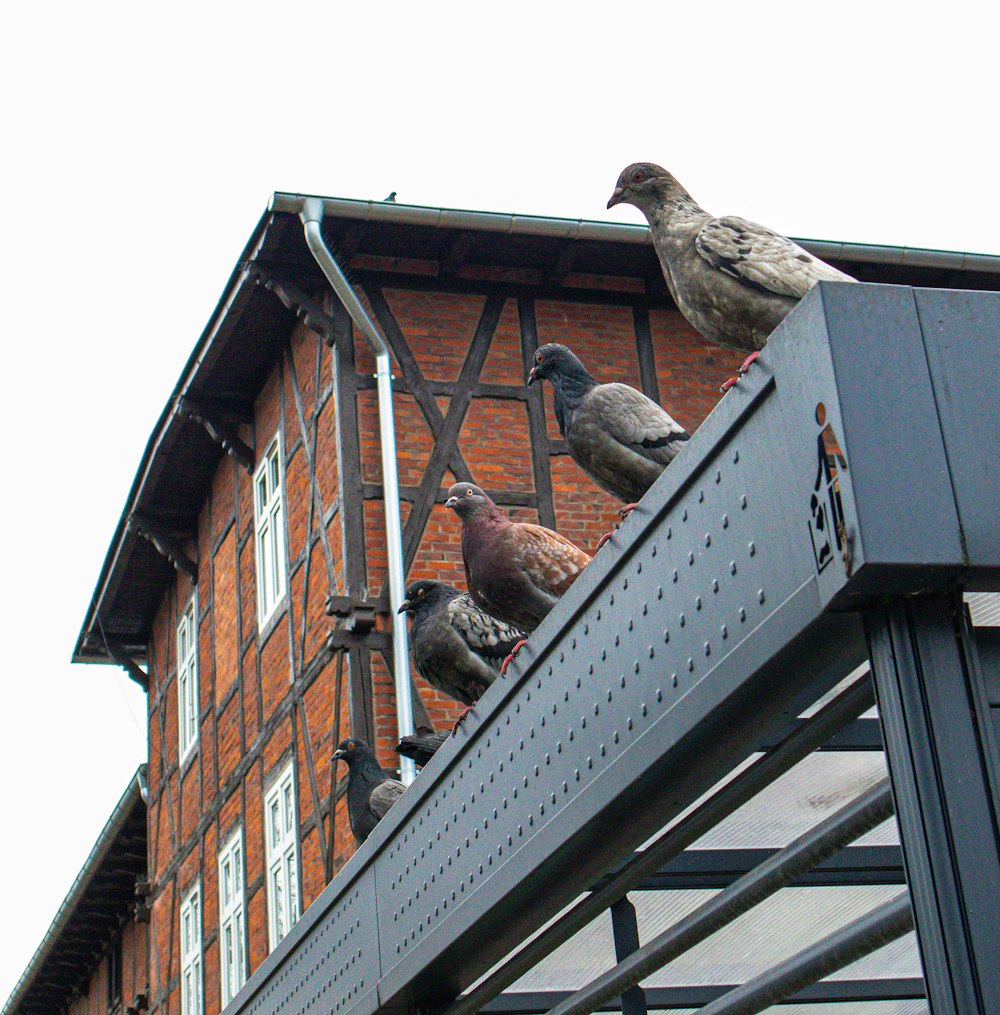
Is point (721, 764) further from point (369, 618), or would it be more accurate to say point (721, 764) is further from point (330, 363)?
point (330, 363)

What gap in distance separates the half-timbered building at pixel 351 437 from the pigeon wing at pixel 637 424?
665cm

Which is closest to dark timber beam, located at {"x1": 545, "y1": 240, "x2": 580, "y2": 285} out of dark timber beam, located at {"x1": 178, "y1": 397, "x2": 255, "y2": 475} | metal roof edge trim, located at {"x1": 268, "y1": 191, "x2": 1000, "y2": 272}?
metal roof edge trim, located at {"x1": 268, "y1": 191, "x2": 1000, "y2": 272}

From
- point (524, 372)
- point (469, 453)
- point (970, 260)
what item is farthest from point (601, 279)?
point (970, 260)

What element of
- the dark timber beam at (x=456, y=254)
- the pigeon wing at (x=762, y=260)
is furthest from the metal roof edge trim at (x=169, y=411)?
the pigeon wing at (x=762, y=260)

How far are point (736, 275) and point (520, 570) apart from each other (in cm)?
220

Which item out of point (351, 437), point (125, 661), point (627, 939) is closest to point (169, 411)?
point (351, 437)

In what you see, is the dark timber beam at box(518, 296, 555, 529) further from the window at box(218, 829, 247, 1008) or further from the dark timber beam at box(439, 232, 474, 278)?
the window at box(218, 829, 247, 1008)

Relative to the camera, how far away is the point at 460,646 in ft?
26.5

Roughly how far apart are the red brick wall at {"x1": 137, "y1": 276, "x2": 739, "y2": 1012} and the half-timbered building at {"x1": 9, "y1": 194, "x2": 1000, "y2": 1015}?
0.02m

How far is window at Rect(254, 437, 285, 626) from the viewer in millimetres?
14867

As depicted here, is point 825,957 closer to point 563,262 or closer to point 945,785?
point 945,785

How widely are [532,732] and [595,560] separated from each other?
1.97 ft

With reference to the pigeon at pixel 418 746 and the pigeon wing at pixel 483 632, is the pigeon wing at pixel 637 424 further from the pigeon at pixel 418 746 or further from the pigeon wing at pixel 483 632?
the pigeon at pixel 418 746

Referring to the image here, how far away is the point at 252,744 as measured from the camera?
50.3 feet
